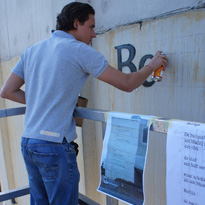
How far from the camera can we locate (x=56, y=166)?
5.01 ft

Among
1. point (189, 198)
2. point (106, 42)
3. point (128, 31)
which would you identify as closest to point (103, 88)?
point (106, 42)

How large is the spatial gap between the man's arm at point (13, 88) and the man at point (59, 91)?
18 cm

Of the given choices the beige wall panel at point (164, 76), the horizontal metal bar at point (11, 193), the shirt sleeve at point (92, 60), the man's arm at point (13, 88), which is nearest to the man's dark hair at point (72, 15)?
the shirt sleeve at point (92, 60)

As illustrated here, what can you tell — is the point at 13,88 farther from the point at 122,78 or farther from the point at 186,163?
the point at 186,163

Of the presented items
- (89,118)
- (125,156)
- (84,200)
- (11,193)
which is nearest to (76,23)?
(89,118)

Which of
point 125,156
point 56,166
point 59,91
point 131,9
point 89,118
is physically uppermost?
point 131,9

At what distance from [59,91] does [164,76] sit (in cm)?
98

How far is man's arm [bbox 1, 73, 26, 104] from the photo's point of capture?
5.85 feet

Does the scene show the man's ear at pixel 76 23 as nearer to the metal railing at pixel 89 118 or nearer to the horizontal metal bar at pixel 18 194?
the metal railing at pixel 89 118

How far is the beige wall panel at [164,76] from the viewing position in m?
1.75

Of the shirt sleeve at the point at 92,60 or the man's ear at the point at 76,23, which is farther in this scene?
the man's ear at the point at 76,23

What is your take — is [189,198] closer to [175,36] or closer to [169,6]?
[175,36]

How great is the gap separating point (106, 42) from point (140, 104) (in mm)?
794

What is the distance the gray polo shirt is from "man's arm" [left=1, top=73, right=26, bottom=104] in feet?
0.70
